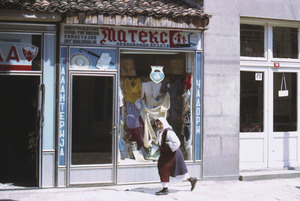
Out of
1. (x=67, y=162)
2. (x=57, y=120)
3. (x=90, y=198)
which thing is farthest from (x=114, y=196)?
(x=57, y=120)

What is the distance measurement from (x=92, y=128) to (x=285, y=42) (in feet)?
18.2

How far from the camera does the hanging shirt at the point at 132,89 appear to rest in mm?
9586

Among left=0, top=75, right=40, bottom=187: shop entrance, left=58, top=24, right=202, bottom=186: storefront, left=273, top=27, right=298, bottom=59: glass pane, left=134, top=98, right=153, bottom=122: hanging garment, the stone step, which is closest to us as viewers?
left=58, top=24, right=202, bottom=186: storefront

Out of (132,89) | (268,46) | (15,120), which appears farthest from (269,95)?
(15,120)

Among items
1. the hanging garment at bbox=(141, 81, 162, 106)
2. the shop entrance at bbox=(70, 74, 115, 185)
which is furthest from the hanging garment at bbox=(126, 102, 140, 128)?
the shop entrance at bbox=(70, 74, 115, 185)

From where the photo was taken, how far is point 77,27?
8922 millimetres

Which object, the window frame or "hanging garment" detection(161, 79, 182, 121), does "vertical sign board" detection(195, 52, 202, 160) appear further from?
the window frame

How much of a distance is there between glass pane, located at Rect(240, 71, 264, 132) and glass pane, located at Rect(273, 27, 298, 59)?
0.80 m

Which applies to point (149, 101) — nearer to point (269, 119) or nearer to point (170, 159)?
point (170, 159)

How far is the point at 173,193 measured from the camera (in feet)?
27.8

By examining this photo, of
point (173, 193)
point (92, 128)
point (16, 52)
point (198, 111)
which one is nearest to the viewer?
point (173, 193)

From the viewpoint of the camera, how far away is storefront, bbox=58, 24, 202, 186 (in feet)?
29.1

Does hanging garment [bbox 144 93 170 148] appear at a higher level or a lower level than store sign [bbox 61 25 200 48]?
lower

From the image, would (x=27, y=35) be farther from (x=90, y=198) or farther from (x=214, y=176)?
(x=214, y=176)
